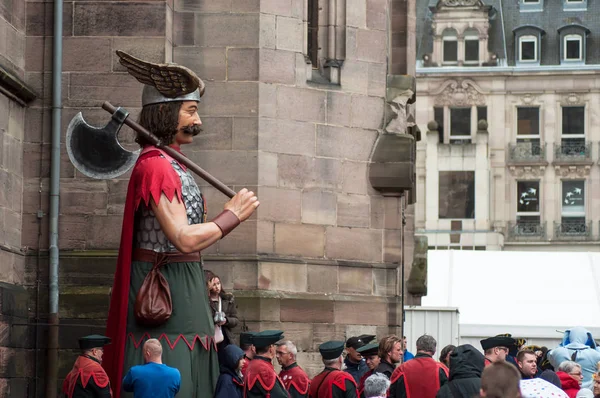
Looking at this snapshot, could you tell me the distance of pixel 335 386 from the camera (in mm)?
12578

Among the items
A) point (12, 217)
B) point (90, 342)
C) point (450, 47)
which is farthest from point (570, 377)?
point (450, 47)

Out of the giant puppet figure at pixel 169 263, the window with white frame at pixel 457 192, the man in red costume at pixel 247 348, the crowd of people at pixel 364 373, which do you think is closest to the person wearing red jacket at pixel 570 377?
the crowd of people at pixel 364 373

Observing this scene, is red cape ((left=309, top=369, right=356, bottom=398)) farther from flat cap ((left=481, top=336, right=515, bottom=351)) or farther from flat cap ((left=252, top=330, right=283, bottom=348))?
flat cap ((left=481, top=336, right=515, bottom=351))

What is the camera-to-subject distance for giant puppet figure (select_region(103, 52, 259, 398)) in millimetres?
7930

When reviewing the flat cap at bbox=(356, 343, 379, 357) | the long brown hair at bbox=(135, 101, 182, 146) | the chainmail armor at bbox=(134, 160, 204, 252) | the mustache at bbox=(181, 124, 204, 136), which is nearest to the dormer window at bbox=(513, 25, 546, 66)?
the flat cap at bbox=(356, 343, 379, 357)

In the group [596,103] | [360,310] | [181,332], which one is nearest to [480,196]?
[596,103]

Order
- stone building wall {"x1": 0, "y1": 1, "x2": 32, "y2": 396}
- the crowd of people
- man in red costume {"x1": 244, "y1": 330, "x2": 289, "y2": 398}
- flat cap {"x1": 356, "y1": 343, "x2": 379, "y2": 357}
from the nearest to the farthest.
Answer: the crowd of people < man in red costume {"x1": 244, "y1": 330, "x2": 289, "y2": 398} < stone building wall {"x1": 0, "y1": 1, "x2": 32, "y2": 396} < flat cap {"x1": 356, "y1": 343, "x2": 379, "y2": 357}

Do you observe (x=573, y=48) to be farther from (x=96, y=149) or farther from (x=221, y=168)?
(x=96, y=149)

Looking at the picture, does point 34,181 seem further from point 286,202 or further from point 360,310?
point 360,310

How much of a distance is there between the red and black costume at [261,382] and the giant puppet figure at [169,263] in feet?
11.0

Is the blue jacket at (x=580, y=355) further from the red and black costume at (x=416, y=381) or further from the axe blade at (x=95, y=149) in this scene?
the axe blade at (x=95, y=149)

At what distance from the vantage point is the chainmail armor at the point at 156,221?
8.01m

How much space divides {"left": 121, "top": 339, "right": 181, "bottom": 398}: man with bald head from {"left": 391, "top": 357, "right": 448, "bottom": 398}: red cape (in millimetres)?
4131

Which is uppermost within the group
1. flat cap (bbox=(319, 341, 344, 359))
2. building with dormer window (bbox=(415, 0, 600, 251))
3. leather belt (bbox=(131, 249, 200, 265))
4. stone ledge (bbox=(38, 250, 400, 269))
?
building with dormer window (bbox=(415, 0, 600, 251))
